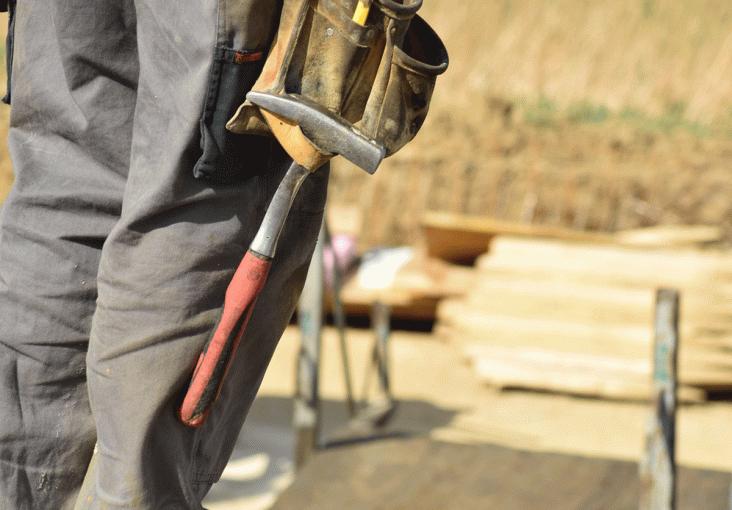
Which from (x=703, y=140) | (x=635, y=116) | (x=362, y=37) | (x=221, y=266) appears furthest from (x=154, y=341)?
(x=635, y=116)

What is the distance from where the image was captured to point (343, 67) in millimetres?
1620

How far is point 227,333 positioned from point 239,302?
5 centimetres

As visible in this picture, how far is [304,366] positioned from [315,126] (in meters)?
3.04

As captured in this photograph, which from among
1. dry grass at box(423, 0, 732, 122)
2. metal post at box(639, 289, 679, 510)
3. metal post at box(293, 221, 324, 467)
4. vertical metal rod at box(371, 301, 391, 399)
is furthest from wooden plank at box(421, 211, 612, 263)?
dry grass at box(423, 0, 732, 122)

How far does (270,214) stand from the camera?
1641 millimetres

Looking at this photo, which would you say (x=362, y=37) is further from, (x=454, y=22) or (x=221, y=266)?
(x=454, y=22)

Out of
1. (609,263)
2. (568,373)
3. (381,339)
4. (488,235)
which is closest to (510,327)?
(568,373)

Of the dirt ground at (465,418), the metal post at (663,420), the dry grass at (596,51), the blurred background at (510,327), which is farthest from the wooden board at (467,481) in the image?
the dry grass at (596,51)

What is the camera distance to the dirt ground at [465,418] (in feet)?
19.3

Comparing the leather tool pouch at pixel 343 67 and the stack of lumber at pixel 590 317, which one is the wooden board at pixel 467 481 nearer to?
the leather tool pouch at pixel 343 67

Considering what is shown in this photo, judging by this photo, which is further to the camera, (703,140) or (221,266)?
(703,140)

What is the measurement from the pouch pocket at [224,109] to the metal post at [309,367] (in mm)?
2775

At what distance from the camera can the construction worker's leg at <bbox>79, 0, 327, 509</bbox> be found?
5.25ft

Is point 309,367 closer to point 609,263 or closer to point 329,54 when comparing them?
point 329,54
